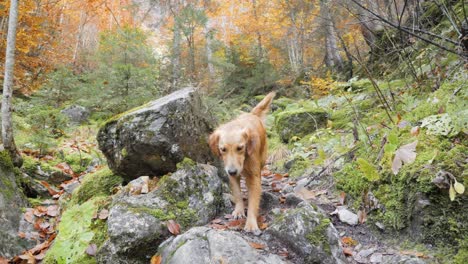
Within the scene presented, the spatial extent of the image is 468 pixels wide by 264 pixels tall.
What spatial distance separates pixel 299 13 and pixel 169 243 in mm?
15700

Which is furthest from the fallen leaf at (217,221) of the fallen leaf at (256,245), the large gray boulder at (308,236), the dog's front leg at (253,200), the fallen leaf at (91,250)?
the fallen leaf at (91,250)

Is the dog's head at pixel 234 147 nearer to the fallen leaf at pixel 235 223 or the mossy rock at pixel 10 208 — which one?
the fallen leaf at pixel 235 223

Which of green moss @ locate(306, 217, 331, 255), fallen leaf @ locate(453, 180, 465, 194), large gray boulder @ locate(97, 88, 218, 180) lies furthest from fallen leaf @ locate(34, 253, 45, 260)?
fallen leaf @ locate(453, 180, 465, 194)

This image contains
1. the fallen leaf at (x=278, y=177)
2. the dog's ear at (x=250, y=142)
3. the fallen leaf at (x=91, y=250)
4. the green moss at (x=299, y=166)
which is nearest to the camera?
the fallen leaf at (x=91, y=250)

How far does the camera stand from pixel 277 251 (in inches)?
120

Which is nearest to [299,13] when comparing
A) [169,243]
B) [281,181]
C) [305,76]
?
[305,76]

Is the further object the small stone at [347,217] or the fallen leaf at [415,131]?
the fallen leaf at [415,131]

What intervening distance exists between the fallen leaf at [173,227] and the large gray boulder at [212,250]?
212mm

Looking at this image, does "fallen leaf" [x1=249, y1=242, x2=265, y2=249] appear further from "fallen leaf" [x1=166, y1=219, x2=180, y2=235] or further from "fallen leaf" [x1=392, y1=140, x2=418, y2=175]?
"fallen leaf" [x1=392, y1=140, x2=418, y2=175]

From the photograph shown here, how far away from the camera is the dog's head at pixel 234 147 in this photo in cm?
349

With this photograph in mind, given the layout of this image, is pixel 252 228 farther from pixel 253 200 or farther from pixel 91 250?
pixel 91 250

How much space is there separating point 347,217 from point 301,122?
14.2ft

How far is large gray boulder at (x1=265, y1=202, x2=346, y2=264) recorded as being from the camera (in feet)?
9.65

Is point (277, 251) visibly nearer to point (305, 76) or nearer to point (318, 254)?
point (318, 254)
